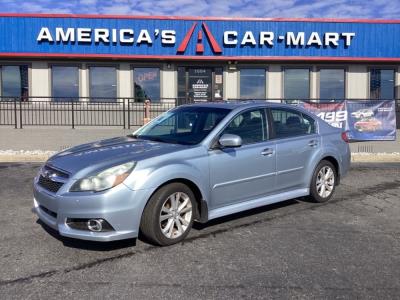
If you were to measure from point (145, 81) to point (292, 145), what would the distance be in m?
12.8

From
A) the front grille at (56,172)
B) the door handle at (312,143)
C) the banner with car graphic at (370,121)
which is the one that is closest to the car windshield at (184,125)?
the front grille at (56,172)

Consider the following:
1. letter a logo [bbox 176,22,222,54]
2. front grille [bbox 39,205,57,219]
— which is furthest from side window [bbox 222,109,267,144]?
letter a logo [bbox 176,22,222,54]

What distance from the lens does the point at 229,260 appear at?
179 inches

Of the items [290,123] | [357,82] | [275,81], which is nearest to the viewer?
[290,123]

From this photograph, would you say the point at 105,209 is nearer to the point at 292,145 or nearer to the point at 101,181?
the point at 101,181

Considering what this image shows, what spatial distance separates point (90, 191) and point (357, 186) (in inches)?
230

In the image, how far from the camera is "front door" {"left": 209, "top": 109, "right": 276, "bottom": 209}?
5.35 m

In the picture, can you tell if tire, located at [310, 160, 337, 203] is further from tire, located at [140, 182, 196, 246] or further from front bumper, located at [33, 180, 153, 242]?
front bumper, located at [33, 180, 153, 242]

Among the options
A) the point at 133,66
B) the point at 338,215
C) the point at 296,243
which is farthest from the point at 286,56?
the point at 296,243

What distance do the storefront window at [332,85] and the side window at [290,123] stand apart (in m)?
12.5

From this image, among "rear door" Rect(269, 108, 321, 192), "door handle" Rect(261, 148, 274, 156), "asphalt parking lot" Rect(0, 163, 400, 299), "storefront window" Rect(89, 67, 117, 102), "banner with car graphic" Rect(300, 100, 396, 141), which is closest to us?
"asphalt parking lot" Rect(0, 163, 400, 299)

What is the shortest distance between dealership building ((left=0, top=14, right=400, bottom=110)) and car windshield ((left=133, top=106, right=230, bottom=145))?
10786mm

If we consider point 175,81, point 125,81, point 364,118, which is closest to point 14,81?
point 125,81

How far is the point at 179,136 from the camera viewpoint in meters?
5.72
